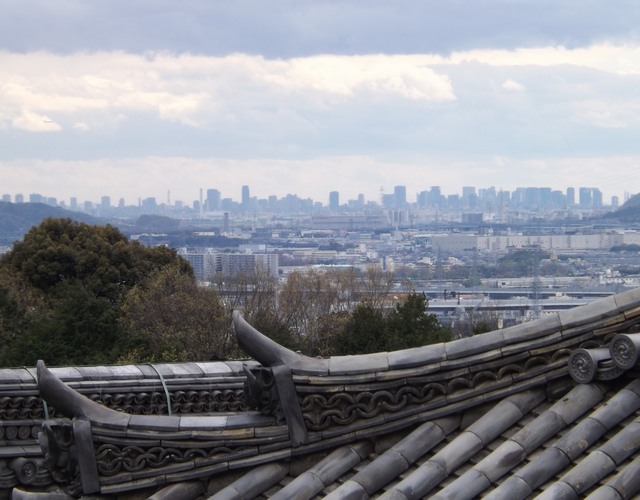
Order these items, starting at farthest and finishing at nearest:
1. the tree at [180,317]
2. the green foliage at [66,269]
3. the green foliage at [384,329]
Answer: the tree at [180,317] → the green foliage at [66,269] → the green foliage at [384,329]

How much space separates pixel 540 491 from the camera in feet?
19.2

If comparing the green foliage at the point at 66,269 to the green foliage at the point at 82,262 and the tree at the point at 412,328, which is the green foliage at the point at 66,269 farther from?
the tree at the point at 412,328

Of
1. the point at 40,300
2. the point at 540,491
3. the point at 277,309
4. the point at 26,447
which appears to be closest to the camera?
the point at 540,491

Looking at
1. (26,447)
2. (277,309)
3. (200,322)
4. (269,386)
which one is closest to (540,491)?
(269,386)

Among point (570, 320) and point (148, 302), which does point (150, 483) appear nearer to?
point (570, 320)

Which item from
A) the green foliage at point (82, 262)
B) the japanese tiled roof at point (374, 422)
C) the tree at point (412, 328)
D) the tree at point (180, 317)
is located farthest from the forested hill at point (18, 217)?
the japanese tiled roof at point (374, 422)

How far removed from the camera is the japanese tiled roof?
6246 millimetres

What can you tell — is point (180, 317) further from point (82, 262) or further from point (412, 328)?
point (412, 328)

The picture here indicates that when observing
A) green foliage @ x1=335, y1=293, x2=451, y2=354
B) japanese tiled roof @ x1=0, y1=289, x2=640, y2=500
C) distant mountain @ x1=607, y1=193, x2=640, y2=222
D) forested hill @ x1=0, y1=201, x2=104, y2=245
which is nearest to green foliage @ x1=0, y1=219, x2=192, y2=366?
green foliage @ x1=335, y1=293, x2=451, y2=354

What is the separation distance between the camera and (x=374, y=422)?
6742 millimetres

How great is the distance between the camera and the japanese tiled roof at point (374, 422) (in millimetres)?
6246

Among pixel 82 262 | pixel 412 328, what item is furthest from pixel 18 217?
pixel 412 328

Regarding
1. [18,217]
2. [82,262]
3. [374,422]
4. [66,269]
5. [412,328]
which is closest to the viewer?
[374,422]

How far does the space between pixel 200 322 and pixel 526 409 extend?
88.4ft
